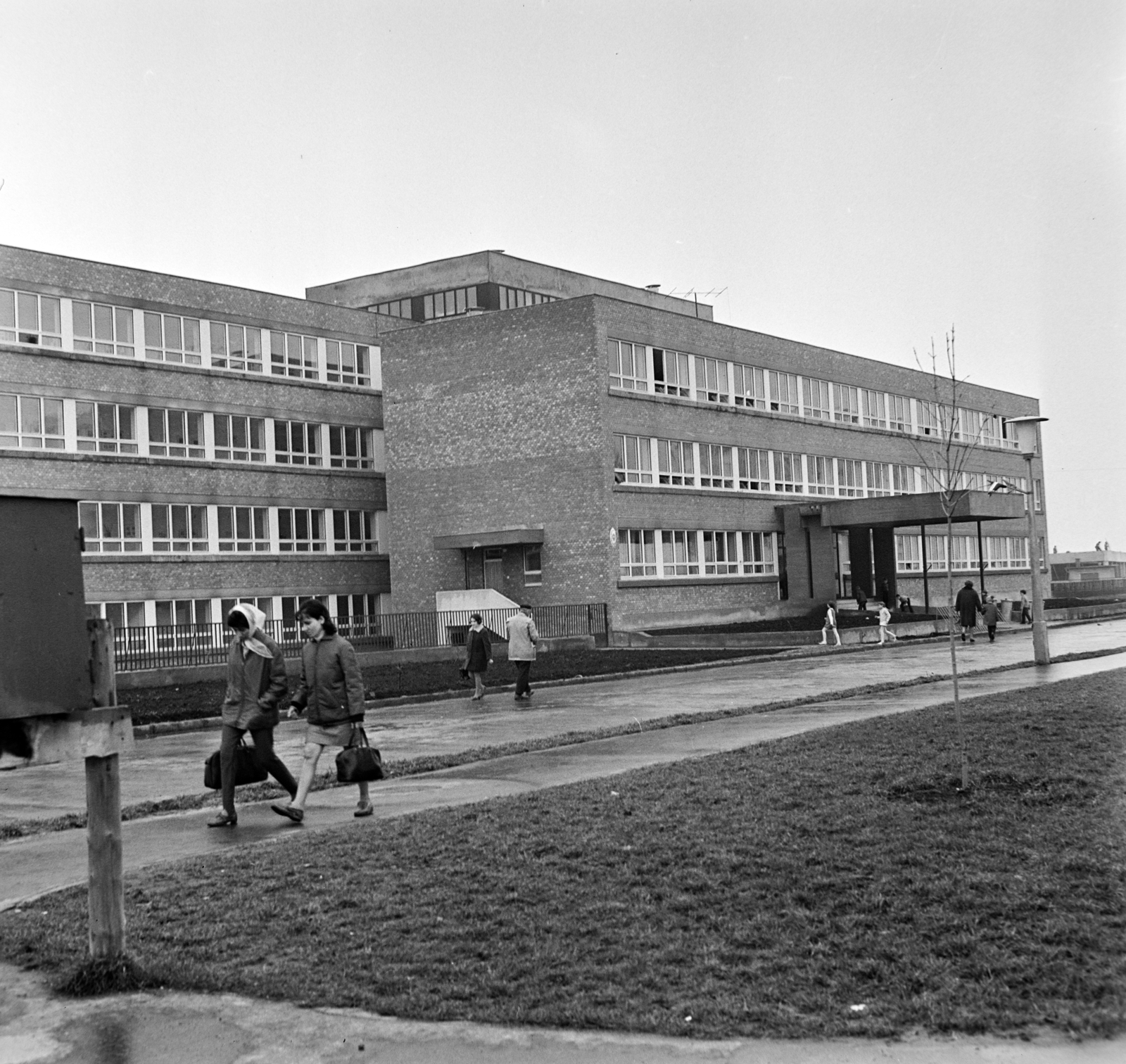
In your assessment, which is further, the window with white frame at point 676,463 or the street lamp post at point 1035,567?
the window with white frame at point 676,463

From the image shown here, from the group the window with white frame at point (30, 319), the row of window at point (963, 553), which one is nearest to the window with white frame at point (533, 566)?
the window with white frame at point (30, 319)

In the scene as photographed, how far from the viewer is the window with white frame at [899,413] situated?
6931cm

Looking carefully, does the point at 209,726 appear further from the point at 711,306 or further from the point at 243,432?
the point at 711,306

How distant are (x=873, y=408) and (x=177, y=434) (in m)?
34.0

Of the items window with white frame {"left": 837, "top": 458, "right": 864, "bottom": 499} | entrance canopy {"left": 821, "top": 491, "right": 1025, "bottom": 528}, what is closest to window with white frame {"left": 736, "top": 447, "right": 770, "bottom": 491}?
entrance canopy {"left": 821, "top": 491, "right": 1025, "bottom": 528}

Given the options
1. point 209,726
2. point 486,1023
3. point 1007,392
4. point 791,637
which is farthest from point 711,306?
point 486,1023

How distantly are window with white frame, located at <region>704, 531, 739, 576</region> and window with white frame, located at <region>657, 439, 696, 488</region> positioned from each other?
2362mm

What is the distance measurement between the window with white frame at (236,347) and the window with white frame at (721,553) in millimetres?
18302

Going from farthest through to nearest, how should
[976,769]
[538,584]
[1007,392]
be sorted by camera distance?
[1007,392] → [538,584] → [976,769]

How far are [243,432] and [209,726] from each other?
99.4 feet

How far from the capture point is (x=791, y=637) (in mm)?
44344

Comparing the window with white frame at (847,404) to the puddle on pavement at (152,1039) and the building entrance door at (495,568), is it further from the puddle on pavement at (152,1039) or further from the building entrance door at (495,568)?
the puddle on pavement at (152,1039)

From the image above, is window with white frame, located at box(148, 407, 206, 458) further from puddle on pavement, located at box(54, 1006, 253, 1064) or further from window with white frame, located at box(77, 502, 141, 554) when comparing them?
puddle on pavement, located at box(54, 1006, 253, 1064)

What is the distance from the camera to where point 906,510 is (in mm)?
54312
